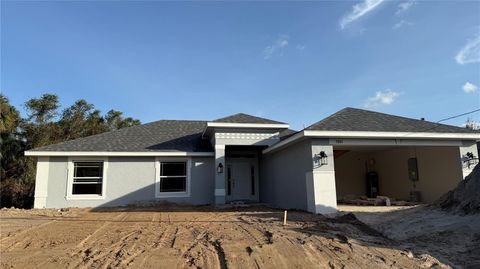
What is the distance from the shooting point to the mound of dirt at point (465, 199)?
8730 mm

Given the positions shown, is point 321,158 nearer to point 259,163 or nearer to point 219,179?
point 219,179

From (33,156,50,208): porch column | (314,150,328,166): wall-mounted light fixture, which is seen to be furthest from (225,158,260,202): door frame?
(33,156,50,208): porch column

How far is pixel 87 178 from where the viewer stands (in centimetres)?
1652

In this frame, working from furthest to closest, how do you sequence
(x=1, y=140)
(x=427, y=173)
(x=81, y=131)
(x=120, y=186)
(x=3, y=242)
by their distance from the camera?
(x=81, y=131) < (x=1, y=140) < (x=120, y=186) < (x=427, y=173) < (x=3, y=242)

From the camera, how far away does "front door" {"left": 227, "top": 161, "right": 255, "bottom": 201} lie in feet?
60.8

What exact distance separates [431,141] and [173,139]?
12048 millimetres

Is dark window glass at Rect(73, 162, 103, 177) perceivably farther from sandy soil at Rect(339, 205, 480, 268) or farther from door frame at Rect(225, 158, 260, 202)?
sandy soil at Rect(339, 205, 480, 268)

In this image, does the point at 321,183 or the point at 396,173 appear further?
the point at 396,173

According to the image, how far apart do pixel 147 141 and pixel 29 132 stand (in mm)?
12624

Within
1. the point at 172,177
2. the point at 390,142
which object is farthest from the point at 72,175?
the point at 390,142

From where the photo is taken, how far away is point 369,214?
11336 mm

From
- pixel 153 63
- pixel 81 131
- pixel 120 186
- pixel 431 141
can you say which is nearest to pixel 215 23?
pixel 153 63

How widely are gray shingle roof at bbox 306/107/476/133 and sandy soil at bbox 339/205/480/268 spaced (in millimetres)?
3700

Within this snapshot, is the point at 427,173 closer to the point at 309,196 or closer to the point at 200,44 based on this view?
the point at 309,196
